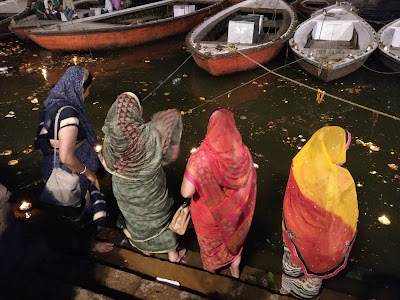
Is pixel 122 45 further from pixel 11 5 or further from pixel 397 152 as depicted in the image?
pixel 397 152

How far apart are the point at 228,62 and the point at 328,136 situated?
5967mm

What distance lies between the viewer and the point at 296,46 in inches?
316

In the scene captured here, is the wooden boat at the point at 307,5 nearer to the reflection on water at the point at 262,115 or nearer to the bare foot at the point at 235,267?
the reflection on water at the point at 262,115

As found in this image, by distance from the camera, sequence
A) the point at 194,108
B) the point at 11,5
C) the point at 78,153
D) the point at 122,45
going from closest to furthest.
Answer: the point at 78,153 → the point at 194,108 → the point at 122,45 → the point at 11,5

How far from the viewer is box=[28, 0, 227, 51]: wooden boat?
9.24 meters

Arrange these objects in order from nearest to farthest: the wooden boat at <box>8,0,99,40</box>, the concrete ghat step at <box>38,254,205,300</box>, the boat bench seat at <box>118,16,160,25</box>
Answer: the concrete ghat step at <box>38,254,205,300</box>, the wooden boat at <box>8,0,99,40</box>, the boat bench seat at <box>118,16,160,25</box>

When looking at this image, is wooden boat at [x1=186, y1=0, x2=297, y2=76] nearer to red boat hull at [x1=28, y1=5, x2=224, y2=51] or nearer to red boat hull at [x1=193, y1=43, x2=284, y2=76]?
red boat hull at [x1=193, y1=43, x2=284, y2=76]

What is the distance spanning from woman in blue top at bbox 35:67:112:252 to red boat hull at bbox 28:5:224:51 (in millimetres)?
7855

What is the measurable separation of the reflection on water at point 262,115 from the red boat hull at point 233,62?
11.5 inches

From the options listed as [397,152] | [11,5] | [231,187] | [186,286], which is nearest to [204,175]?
[231,187]

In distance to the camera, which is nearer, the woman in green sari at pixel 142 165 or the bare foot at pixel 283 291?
the woman in green sari at pixel 142 165

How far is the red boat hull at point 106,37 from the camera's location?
30.3 ft

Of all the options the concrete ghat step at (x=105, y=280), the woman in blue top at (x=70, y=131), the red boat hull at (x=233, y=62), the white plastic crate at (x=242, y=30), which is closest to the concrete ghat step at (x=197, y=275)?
the concrete ghat step at (x=105, y=280)

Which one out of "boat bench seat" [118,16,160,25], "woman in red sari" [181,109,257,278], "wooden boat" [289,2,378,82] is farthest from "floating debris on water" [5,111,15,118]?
"wooden boat" [289,2,378,82]
